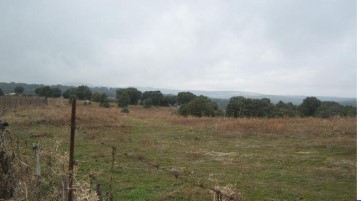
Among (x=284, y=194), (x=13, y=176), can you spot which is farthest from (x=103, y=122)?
(x=13, y=176)

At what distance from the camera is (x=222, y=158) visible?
15.6m

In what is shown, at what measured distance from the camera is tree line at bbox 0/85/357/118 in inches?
1766

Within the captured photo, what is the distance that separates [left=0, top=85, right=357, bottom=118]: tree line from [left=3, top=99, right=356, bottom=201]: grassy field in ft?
16.2

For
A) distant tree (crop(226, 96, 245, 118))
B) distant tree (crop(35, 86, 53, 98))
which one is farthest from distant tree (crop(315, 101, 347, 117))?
distant tree (crop(35, 86, 53, 98))

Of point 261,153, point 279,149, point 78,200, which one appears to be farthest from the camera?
point 279,149

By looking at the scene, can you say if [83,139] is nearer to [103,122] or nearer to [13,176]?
[103,122]

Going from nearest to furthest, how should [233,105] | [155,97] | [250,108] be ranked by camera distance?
[250,108] → [233,105] → [155,97]

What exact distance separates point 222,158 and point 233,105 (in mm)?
31521

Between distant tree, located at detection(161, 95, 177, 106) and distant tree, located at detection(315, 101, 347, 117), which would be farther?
distant tree, located at detection(161, 95, 177, 106)

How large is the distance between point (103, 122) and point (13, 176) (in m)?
23.4

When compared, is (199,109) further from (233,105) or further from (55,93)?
(55,93)

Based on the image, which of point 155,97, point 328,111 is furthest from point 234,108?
point 155,97

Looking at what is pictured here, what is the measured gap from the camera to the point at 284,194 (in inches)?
402

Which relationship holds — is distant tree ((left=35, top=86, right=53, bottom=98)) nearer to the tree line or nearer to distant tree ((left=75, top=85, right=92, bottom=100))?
the tree line
